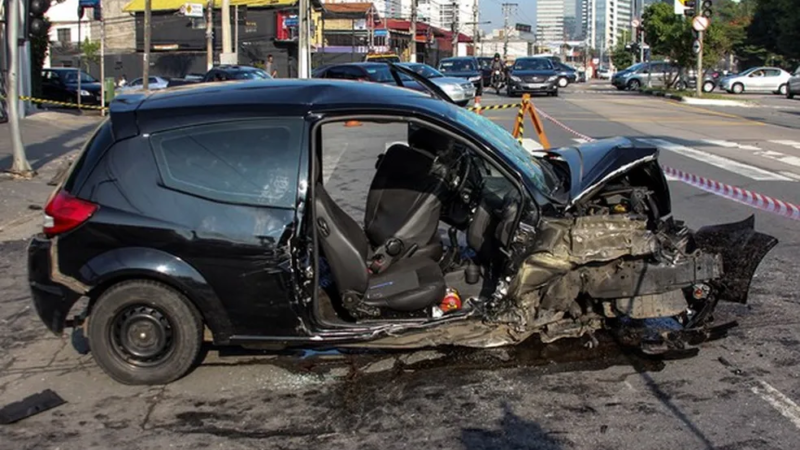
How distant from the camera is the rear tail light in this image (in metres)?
4.68


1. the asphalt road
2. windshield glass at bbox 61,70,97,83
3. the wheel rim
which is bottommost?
the asphalt road

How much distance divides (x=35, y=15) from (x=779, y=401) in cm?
1230

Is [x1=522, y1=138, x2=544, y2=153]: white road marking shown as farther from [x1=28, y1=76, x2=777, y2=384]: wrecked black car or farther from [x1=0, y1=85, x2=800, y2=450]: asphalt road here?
[x1=28, y1=76, x2=777, y2=384]: wrecked black car

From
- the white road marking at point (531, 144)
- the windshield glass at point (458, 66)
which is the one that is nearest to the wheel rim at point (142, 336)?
the white road marking at point (531, 144)

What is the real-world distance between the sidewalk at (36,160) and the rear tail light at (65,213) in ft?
15.9

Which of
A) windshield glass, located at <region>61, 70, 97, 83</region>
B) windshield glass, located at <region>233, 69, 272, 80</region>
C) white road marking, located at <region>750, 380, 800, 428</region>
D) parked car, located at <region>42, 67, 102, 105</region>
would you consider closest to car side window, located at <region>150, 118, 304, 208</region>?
white road marking, located at <region>750, 380, 800, 428</region>

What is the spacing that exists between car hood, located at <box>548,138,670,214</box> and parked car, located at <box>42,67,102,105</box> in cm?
2944

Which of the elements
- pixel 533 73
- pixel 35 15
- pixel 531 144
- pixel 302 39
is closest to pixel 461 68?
pixel 533 73

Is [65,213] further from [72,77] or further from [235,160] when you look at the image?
[72,77]

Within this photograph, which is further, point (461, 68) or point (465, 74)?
point (461, 68)

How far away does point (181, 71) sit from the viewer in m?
58.4

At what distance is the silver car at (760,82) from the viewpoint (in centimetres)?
4443

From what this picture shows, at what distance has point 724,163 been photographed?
1368 centimetres

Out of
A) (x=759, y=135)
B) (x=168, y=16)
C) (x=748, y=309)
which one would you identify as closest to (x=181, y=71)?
(x=168, y=16)
